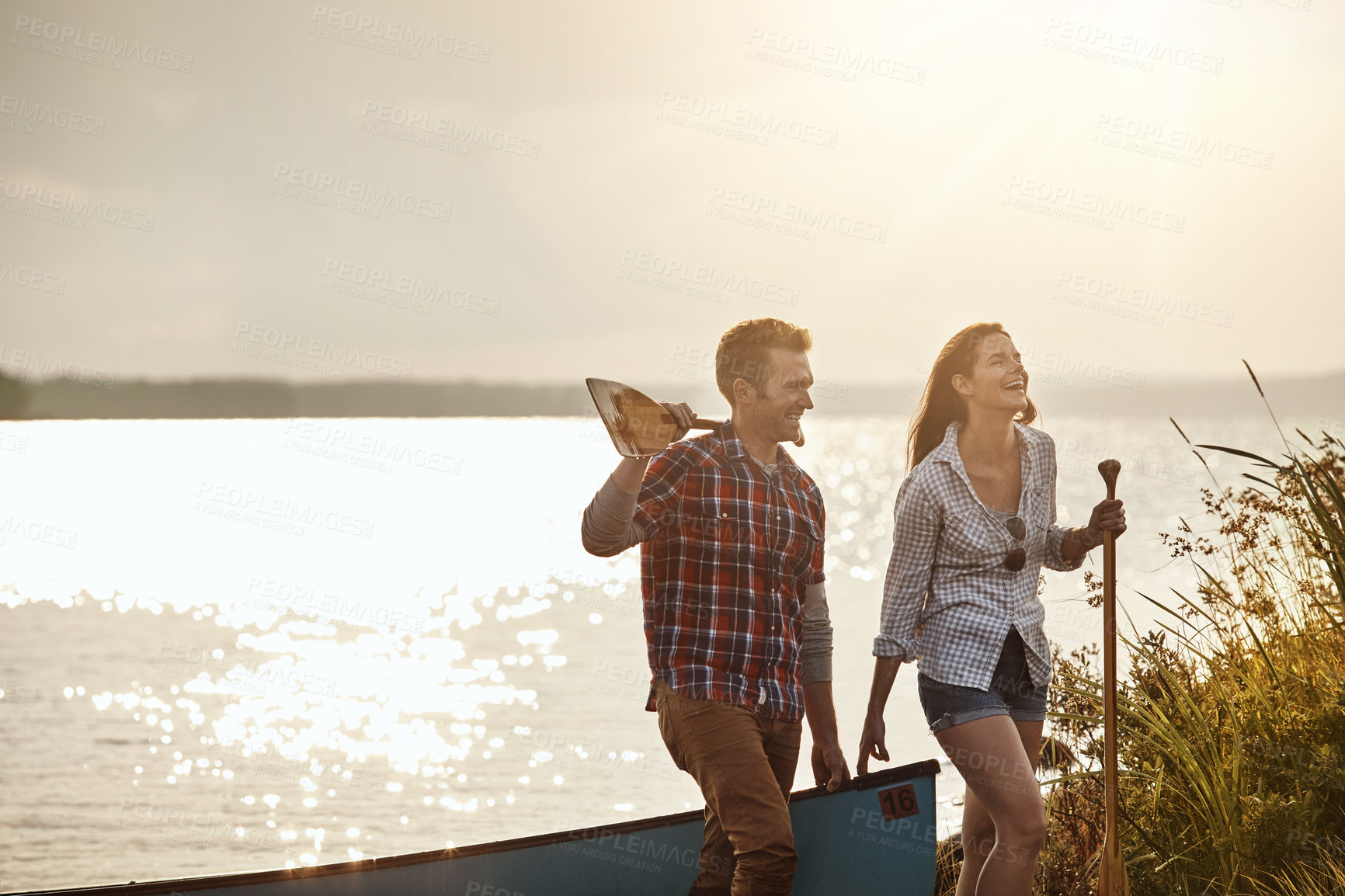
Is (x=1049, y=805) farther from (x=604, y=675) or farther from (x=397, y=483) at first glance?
(x=397, y=483)

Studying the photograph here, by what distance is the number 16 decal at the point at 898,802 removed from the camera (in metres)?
3.87

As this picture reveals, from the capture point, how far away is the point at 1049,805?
15.2 feet

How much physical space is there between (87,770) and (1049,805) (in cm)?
720

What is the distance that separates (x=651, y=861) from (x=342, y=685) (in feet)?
Result: 27.3

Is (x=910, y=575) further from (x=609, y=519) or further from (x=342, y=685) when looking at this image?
(x=342, y=685)

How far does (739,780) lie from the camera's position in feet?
10.4

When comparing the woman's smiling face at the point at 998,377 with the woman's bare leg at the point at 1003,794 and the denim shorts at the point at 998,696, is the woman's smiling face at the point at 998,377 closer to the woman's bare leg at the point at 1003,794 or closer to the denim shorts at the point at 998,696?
the denim shorts at the point at 998,696

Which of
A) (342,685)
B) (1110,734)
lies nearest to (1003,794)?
(1110,734)

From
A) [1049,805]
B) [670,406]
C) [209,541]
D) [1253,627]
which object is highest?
[209,541]

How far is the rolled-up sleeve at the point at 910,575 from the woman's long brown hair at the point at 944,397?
0.22m

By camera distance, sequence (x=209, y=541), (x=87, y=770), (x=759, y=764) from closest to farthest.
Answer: (x=759, y=764) < (x=87, y=770) < (x=209, y=541)

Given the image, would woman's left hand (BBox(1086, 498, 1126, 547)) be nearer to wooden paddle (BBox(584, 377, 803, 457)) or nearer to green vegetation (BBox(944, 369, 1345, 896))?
green vegetation (BBox(944, 369, 1345, 896))

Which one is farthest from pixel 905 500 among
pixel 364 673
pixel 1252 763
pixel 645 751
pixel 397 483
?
pixel 397 483

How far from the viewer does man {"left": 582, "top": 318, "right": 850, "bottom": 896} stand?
317 centimetres
